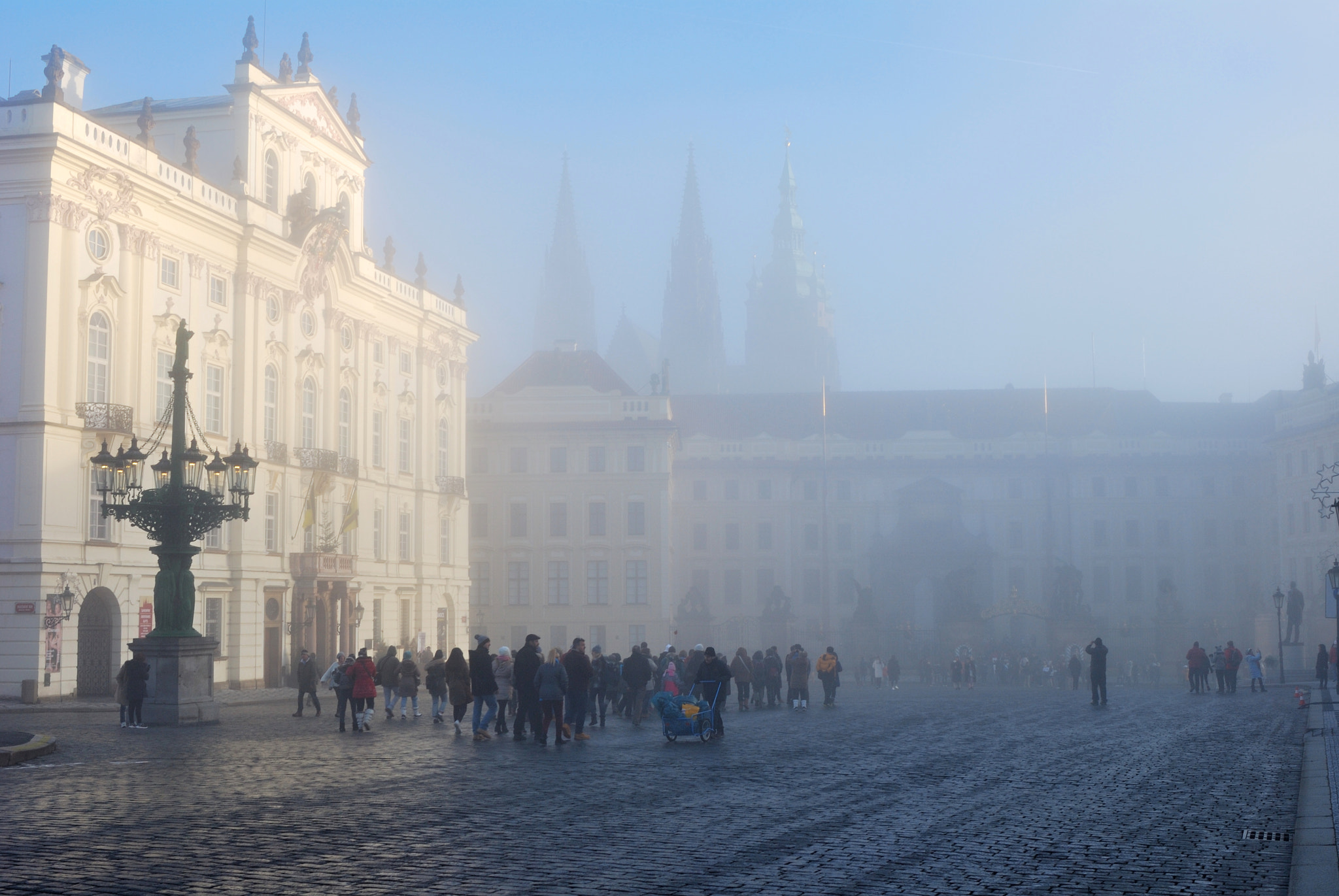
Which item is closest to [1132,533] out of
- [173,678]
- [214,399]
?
[214,399]

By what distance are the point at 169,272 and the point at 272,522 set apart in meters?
9.92

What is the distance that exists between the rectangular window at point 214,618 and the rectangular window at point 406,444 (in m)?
16.1

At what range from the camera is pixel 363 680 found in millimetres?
25281

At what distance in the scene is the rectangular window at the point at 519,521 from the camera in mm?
84625

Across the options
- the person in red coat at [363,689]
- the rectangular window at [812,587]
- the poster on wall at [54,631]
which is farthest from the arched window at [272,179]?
the rectangular window at [812,587]

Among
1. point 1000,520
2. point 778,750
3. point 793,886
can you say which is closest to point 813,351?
point 1000,520

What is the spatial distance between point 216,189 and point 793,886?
4237 cm

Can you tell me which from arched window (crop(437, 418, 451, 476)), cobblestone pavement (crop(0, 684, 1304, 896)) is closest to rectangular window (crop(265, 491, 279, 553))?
arched window (crop(437, 418, 451, 476))

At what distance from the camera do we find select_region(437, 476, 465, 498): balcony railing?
65938 millimetres

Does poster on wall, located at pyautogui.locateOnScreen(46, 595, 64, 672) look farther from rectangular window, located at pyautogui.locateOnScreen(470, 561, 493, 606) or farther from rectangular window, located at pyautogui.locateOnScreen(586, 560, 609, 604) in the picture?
rectangular window, located at pyautogui.locateOnScreen(586, 560, 609, 604)

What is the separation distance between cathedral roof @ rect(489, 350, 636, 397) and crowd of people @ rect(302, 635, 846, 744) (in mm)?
55588

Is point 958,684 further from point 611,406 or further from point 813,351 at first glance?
point 813,351

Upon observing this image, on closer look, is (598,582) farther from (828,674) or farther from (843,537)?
(828,674)

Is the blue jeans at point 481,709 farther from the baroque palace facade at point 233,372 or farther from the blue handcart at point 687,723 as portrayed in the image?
the baroque palace facade at point 233,372
